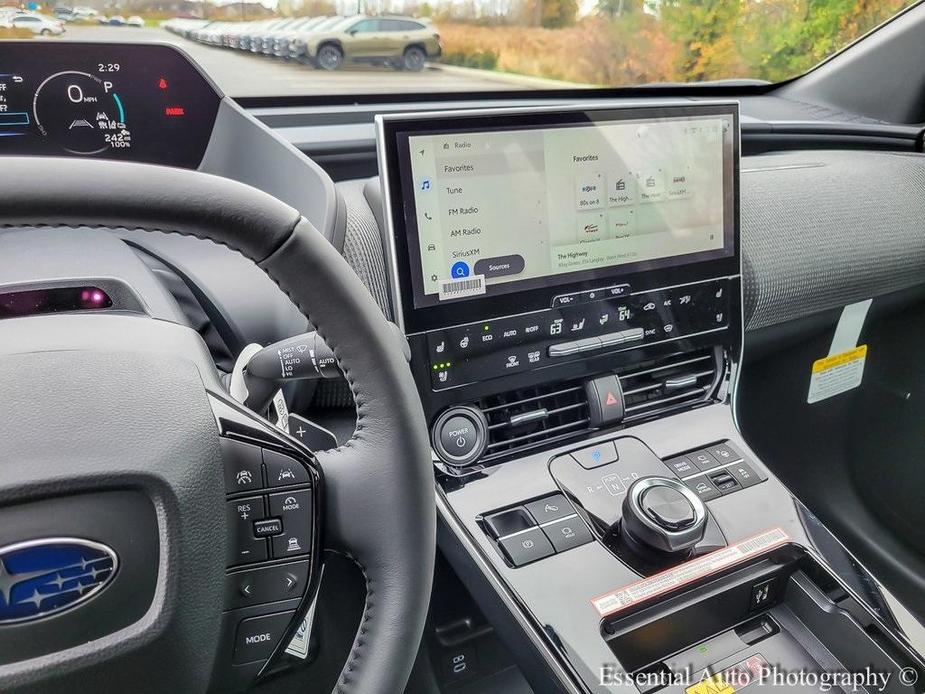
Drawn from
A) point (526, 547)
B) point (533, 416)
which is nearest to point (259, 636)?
point (526, 547)

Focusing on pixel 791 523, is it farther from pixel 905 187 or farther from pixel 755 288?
pixel 905 187

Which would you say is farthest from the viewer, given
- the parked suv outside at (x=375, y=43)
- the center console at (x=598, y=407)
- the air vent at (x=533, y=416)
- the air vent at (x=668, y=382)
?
the parked suv outside at (x=375, y=43)

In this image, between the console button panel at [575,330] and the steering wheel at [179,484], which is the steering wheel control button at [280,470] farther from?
the console button panel at [575,330]

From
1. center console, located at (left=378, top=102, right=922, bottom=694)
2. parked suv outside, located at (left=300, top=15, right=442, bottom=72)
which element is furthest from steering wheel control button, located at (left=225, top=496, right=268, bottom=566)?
parked suv outside, located at (left=300, top=15, right=442, bottom=72)

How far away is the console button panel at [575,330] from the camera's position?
36.9 inches

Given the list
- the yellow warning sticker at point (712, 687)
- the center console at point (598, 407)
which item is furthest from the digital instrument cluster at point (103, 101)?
the yellow warning sticker at point (712, 687)

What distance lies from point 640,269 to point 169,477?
2.41 ft

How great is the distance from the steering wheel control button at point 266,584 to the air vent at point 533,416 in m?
0.43

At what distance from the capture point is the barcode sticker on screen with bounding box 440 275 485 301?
91 cm

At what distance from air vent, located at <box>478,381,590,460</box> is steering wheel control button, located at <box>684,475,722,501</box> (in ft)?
0.54

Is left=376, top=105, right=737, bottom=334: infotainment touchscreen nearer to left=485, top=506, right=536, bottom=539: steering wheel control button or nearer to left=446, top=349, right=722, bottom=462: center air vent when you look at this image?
left=446, top=349, right=722, bottom=462: center air vent

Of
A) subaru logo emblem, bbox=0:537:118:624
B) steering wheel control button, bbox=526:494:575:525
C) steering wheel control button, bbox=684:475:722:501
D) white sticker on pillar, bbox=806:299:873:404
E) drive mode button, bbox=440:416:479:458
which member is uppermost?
subaru logo emblem, bbox=0:537:118:624

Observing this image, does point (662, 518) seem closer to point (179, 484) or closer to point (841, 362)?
point (179, 484)

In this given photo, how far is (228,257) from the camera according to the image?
1.01 metres
